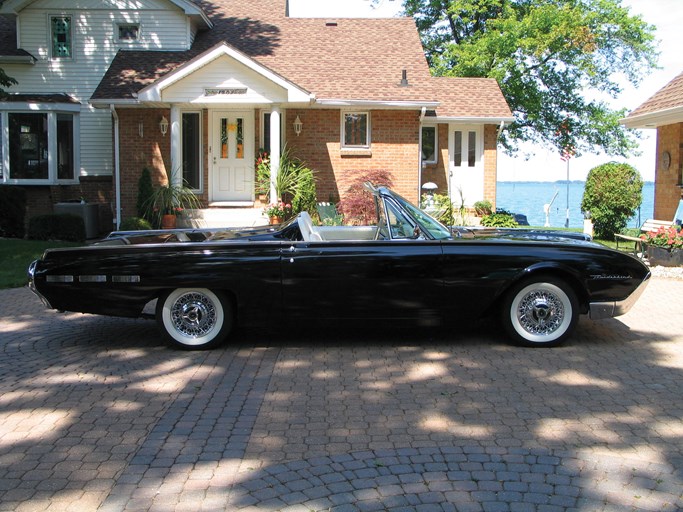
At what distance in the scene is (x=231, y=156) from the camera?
64.4ft

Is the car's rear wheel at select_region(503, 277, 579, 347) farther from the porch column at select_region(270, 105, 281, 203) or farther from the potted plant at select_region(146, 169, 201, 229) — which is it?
the potted plant at select_region(146, 169, 201, 229)

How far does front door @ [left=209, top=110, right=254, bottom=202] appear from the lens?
1952cm

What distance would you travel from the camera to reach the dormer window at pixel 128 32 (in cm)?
2117

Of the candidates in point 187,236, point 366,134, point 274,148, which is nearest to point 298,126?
point 274,148

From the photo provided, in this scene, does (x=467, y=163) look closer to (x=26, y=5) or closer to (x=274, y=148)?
(x=274, y=148)

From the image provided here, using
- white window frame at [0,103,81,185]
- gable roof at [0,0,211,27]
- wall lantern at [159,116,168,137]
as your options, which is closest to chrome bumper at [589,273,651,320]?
wall lantern at [159,116,168,137]

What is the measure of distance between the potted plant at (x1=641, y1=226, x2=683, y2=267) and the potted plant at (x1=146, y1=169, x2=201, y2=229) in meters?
10.3

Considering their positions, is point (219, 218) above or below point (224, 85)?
below

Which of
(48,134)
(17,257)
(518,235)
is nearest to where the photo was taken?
(518,235)

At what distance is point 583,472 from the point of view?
431 cm

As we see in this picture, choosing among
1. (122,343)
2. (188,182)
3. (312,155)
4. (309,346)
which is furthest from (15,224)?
(309,346)

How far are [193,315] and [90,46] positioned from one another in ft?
53.4

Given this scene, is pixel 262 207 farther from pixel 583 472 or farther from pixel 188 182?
pixel 583 472

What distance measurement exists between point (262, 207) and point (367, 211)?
2.97 metres
